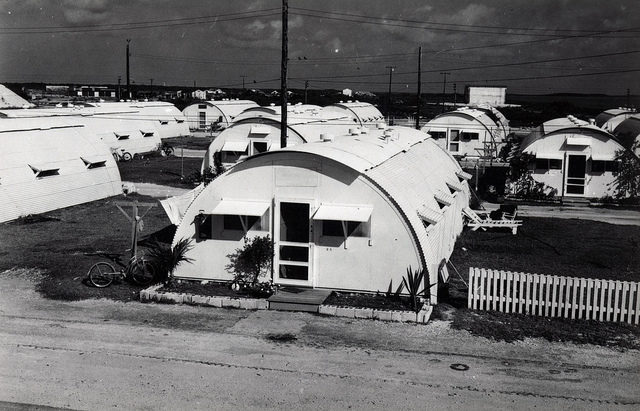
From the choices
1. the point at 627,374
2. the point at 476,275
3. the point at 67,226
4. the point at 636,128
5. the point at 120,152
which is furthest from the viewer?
the point at 120,152

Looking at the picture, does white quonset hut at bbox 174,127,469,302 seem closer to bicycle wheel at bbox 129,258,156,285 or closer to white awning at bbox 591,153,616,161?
bicycle wheel at bbox 129,258,156,285

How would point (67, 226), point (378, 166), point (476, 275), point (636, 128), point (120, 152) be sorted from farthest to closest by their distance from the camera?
point (120, 152) → point (636, 128) → point (67, 226) → point (378, 166) → point (476, 275)

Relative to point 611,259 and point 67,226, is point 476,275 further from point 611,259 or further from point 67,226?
point 67,226

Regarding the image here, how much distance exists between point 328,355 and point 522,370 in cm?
333

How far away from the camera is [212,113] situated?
66562 mm

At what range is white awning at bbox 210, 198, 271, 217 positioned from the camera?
15.5 m

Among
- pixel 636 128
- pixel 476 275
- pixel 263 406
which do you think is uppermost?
pixel 636 128

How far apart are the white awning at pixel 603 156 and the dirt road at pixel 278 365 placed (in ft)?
64.0

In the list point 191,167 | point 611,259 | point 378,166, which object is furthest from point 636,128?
point 378,166

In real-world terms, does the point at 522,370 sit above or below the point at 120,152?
below

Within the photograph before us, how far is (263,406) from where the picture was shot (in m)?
10.2

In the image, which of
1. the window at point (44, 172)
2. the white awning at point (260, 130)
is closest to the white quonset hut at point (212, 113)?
the white awning at point (260, 130)

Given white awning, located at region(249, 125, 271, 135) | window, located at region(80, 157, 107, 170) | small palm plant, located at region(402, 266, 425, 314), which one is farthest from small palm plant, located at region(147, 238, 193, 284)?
white awning, located at region(249, 125, 271, 135)

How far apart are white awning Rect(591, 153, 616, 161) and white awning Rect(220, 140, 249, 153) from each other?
16.5 metres
